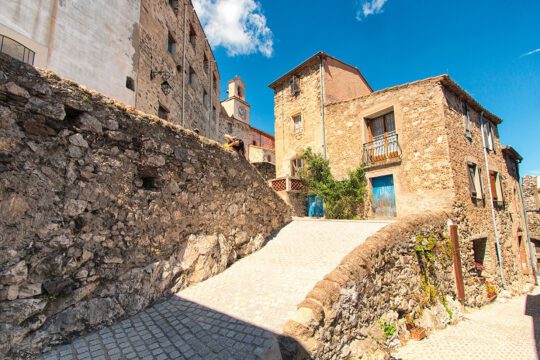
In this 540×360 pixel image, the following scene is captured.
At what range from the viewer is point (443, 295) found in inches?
280

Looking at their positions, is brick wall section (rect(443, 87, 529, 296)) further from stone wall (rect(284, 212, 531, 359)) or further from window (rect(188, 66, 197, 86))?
window (rect(188, 66, 197, 86))

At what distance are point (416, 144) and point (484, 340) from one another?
6.41 meters

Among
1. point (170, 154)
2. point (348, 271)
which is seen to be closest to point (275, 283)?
point (348, 271)

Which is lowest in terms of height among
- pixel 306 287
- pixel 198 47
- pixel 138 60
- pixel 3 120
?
pixel 306 287

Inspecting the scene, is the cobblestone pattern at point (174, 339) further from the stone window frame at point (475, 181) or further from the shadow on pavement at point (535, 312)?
the stone window frame at point (475, 181)

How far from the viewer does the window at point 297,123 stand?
46.9 feet

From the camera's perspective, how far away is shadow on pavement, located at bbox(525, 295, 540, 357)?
248 inches

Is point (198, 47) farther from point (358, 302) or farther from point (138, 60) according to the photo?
point (358, 302)

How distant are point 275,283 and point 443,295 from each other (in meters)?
5.46

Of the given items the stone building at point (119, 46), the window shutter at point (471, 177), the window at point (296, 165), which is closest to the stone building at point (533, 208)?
the window shutter at point (471, 177)

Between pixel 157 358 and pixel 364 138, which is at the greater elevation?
pixel 364 138

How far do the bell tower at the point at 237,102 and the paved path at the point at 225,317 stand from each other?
935 inches

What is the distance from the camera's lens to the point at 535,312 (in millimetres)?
8609

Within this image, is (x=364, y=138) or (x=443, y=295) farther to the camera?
(x=364, y=138)
